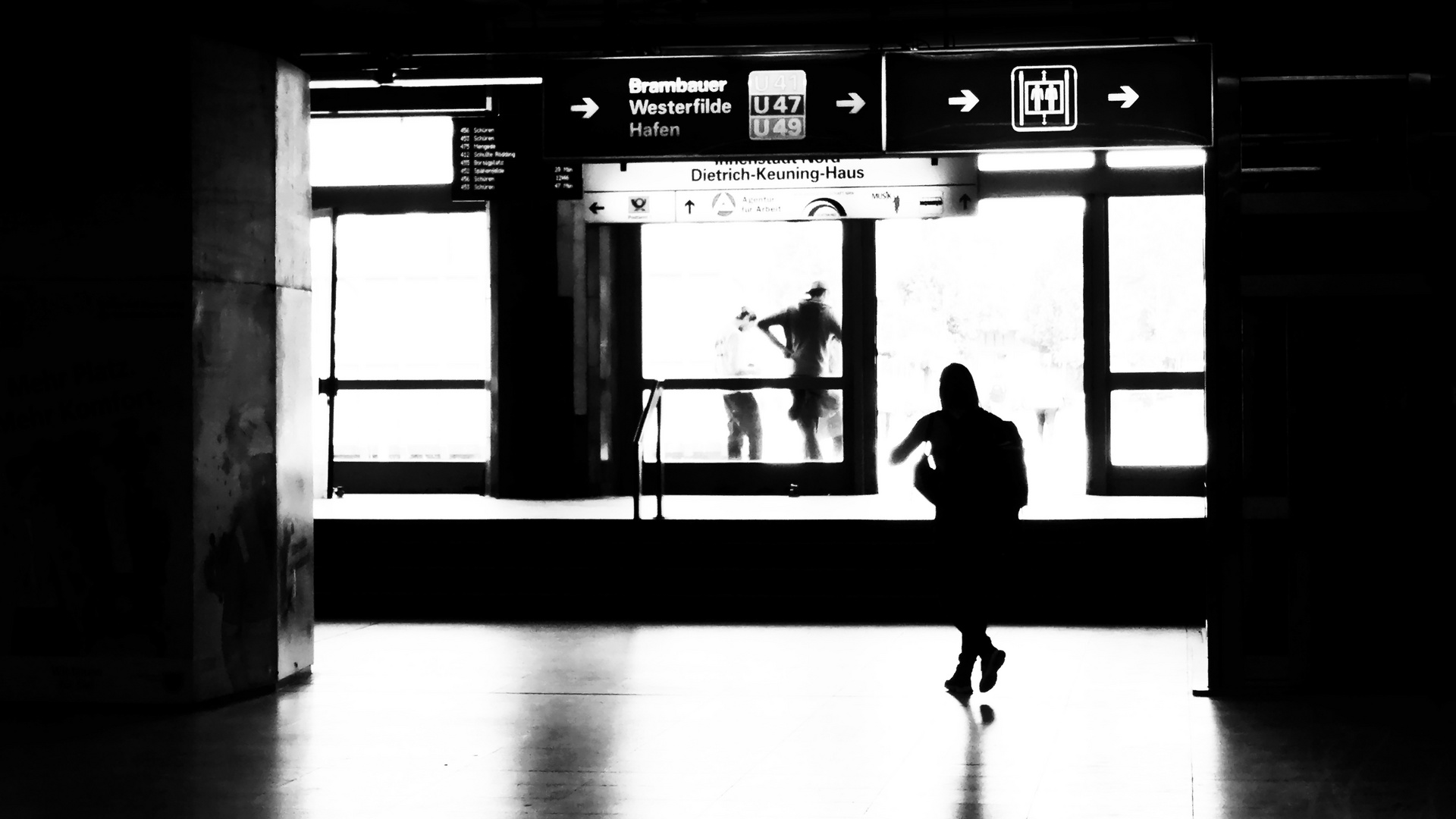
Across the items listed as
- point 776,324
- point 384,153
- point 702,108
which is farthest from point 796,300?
point 702,108

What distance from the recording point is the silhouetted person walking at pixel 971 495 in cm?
665

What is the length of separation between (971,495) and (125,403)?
342cm

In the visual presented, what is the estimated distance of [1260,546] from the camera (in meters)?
6.69

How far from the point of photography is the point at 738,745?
5570mm

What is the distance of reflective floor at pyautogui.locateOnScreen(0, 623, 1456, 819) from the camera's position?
4.71m

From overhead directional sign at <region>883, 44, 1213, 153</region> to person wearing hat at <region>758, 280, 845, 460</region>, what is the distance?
220 inches

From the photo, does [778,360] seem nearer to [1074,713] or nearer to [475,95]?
[475,95]

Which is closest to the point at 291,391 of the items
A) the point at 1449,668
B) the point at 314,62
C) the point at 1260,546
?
the point at 314,62

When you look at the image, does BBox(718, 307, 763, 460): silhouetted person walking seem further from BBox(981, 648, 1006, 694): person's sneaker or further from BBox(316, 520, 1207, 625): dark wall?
BBox(981, 648, 1006, 694): person's sneaker

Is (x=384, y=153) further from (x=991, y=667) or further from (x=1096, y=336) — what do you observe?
(x=991, y=667)

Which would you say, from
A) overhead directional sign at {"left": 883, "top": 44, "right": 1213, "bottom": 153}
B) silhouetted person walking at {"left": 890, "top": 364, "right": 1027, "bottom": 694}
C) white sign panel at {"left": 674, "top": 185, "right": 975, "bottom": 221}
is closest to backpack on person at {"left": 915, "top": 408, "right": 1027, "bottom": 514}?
silhouetted person walking at {"left": 890, "top": 364, "right": 1027, "bottom": 694}

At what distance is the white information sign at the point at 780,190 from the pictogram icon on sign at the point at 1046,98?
12.4ft

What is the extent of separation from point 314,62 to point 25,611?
12.0 ft

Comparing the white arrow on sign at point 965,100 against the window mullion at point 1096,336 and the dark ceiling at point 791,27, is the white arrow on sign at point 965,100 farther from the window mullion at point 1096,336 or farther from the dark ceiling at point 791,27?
the window mullion at point 1096,336
